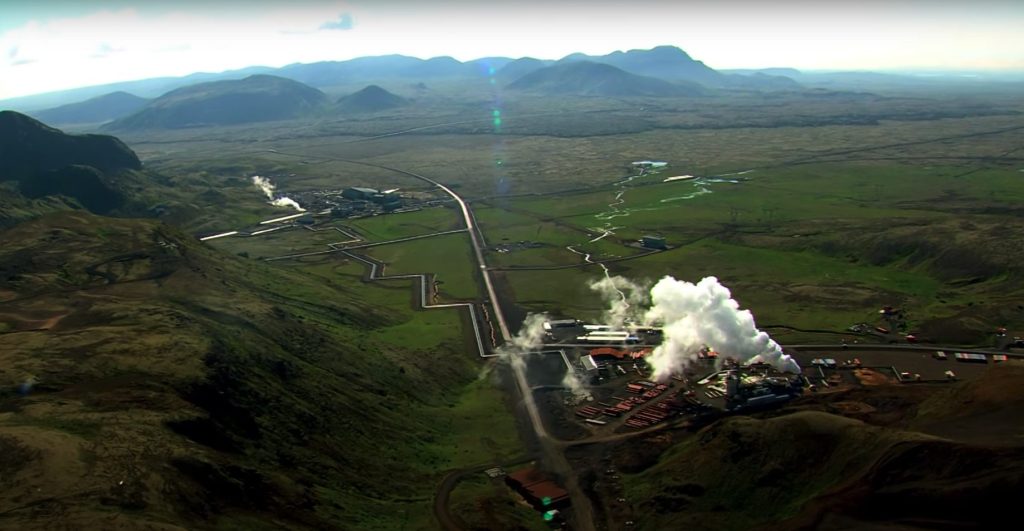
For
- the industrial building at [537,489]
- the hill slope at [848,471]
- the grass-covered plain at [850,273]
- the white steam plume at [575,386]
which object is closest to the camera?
the hill slope at [848,471]

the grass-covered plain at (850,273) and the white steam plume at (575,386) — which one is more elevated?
the grass-covered plain at (850,273)

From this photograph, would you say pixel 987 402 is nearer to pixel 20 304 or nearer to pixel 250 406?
pixel 250 406

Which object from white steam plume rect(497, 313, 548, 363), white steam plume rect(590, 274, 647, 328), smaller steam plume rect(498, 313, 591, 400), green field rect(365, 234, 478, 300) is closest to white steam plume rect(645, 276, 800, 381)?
smaller steam plume rect(498, 313, 591, 400)

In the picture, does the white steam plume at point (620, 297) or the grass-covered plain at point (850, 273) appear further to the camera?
the white steam plume at point (620, 297)

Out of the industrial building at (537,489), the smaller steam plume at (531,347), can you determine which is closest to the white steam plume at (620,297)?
the smaller steam plume at (531,347)

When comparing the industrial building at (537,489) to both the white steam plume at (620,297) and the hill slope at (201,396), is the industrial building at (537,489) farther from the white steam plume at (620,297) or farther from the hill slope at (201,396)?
the white steam plume at (620,297)
